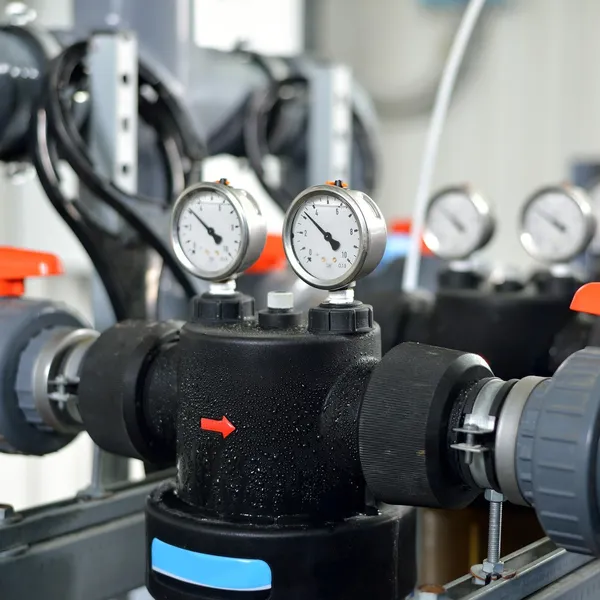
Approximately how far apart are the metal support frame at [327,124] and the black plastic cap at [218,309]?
0.76m

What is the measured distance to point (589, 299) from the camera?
74 cm

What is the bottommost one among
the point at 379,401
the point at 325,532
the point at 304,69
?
the point at 325,532

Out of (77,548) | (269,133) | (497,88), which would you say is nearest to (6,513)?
(77,548)

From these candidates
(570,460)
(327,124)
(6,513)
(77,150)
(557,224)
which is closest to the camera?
(570,460)

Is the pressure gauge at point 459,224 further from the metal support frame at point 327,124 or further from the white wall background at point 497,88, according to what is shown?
the white wall background at point 497,88

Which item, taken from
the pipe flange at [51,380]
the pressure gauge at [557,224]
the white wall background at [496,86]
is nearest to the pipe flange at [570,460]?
the pipe flange at [51,380]

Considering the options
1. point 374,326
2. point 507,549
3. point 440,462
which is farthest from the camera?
point 507,549

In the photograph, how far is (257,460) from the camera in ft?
2.52

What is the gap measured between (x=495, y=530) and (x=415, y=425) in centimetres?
13

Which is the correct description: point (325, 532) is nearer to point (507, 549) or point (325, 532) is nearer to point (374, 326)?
point (374, 326)

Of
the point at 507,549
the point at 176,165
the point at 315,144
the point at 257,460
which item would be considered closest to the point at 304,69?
the point at 315,144

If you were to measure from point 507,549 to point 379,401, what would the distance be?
530mm

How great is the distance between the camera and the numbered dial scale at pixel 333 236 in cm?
76

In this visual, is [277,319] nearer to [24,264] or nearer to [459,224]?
[24,264]
